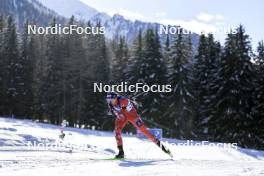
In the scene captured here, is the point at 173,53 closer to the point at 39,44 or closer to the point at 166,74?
the point at 166,74

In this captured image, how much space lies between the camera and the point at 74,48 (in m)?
53.0

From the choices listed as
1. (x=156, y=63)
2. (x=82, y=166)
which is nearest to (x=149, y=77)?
(x=156, y=63)

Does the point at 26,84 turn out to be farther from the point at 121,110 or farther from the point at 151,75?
the point at 121,110

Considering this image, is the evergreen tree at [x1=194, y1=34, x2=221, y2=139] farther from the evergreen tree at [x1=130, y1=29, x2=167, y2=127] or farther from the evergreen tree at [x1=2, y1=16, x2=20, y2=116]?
the evergreen tree at [x1=2, y1=16, x2=20, y2=116]

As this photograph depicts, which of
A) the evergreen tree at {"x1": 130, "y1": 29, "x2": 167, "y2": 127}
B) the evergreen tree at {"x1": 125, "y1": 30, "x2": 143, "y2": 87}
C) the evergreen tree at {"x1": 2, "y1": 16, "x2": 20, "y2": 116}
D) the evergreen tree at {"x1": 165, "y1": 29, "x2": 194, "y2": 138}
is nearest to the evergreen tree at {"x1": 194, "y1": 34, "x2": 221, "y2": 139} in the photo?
the evergreen tree at {"x1": 165, "y1": 29, "x2": 194, "y2": 138}

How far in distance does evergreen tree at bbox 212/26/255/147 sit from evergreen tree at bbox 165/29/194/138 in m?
3.62

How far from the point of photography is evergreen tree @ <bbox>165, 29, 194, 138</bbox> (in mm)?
43312

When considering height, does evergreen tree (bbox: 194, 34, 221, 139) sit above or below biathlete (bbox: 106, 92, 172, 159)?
above

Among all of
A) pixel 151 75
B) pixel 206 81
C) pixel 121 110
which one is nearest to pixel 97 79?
pixel 151 75

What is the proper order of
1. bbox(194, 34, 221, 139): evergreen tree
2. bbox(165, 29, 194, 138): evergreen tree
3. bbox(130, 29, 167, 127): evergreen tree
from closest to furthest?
1. bbox(194, 34, 221, 139): evergreen tree
2. bbox(165, 29, 194, 138): evergreen tree
3. bbox(130, 29, 167, 127): evergreen tree

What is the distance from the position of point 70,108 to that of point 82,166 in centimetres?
4188

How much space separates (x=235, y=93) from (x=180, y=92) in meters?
5.82

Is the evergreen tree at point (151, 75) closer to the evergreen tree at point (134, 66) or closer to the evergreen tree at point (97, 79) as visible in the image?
the evergreen tree at point (134, 66)

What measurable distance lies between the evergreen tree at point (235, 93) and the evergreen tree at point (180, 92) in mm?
3616
